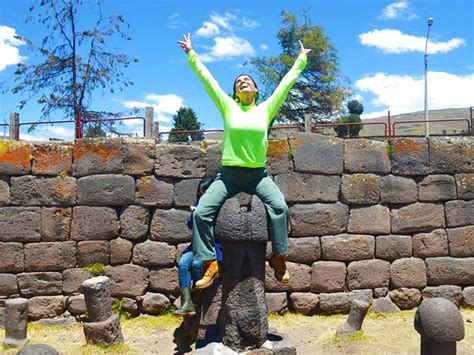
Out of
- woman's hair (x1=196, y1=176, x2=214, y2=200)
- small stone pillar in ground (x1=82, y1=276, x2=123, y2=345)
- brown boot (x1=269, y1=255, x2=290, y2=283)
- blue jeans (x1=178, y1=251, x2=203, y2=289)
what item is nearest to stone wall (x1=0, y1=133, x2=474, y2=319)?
woman's hair (x1=196, y1=176, x2=214, y2=200)

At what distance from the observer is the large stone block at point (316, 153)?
6.79m

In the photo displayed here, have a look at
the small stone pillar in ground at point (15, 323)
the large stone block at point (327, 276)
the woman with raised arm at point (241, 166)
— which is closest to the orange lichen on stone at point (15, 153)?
the small stone pillar in ground at point (15, 323)

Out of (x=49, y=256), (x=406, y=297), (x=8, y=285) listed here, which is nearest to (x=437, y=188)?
(x=406, y=297)

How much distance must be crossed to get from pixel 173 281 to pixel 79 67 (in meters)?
12.1

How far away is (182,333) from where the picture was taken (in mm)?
5949

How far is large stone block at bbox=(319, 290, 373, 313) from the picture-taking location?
6824 mm

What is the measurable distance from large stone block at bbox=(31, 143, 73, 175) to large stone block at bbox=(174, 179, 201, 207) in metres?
1.57

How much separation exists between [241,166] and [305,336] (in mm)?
3109

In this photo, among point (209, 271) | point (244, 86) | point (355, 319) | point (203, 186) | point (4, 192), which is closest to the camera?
point (209, 271)

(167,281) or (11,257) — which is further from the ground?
(11,257)

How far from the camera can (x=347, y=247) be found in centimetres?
689

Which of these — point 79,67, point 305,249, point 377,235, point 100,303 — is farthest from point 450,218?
point 79,67

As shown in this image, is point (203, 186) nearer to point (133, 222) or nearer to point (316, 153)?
point (133, 222)

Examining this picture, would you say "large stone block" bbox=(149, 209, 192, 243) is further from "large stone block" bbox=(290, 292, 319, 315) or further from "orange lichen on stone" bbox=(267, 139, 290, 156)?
"large stone block" bbox=(290, 292, 319, 315)
